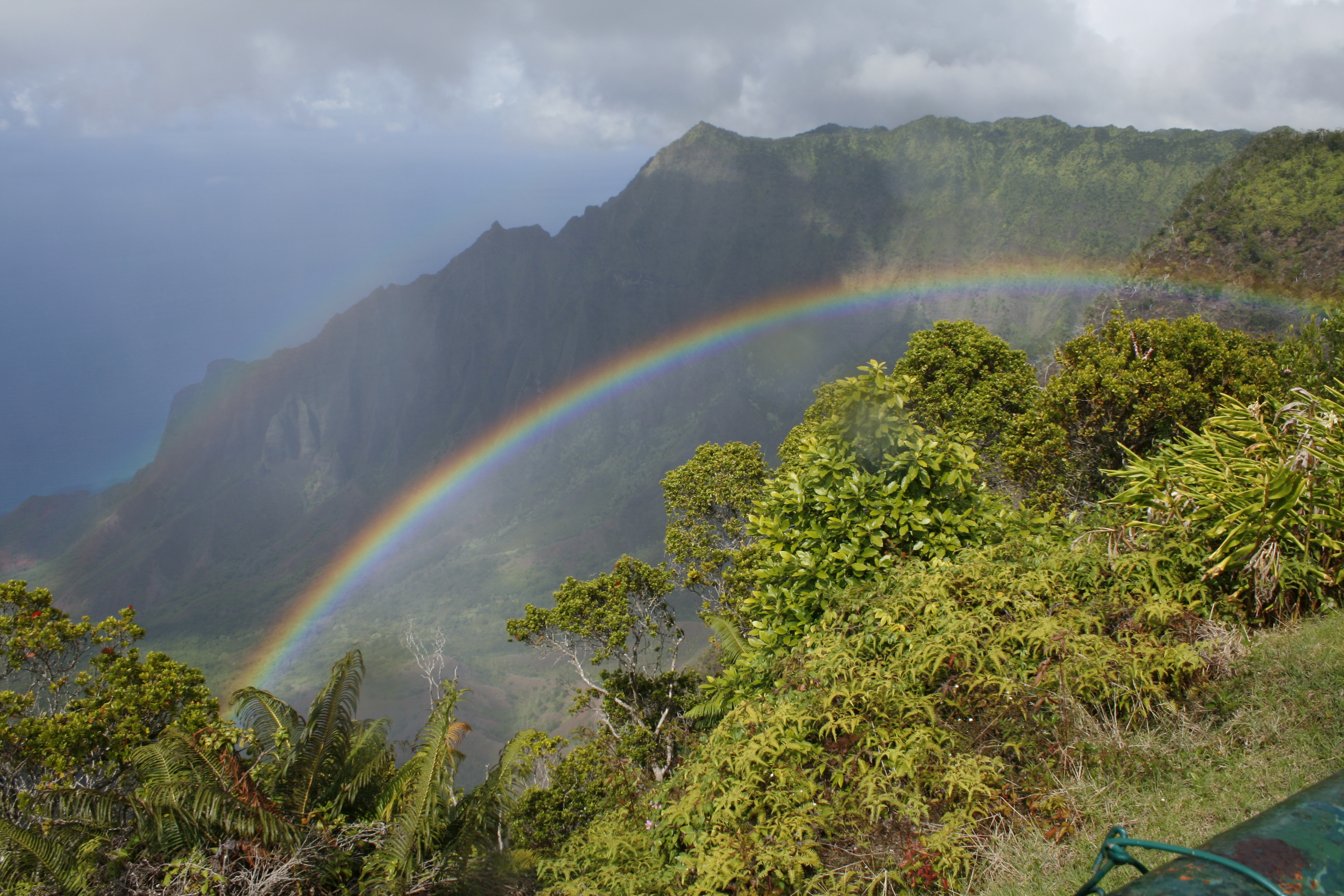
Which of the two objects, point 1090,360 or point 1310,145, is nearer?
point 1090,360

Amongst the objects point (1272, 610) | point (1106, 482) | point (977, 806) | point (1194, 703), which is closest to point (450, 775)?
point (977, 806)

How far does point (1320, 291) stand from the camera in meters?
33.9

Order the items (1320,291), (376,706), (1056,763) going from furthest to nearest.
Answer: (376,706), (1320,291), (1056,763)

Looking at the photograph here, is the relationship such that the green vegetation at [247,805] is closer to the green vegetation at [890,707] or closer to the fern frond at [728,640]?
the green vegetation at [890,707]

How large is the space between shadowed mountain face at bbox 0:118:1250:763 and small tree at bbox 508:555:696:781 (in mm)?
62218

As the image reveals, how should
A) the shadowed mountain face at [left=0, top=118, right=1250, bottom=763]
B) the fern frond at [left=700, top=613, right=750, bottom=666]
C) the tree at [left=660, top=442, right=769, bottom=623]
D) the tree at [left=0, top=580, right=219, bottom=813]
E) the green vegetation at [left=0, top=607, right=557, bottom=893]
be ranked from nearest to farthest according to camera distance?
Result: the green vegetation at [left=0, top=607, right=557, bottom=893] < the tree at [left=0, top=580, right=219, bottom=813] < the fern frond at [left=700, top=613, right=750, bottom=666] < the tree at [left=660, top=442, right=769, bottom=623] < the shadowed mountain face at [left=0, top=118, right=1250, bottom=763]

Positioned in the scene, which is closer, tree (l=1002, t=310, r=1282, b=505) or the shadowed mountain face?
tree (l=1002, t=310, r=1282, b=505)

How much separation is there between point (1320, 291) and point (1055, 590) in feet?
138

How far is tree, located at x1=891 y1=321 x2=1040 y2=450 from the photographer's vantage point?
1356 cm

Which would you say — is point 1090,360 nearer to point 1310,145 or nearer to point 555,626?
point 555,626

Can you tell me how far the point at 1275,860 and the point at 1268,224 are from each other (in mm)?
50520

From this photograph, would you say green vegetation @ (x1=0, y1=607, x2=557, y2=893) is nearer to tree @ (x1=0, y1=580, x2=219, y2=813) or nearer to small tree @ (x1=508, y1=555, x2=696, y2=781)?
tree @ (x1=0, y1=580, x2=219, y2=813)

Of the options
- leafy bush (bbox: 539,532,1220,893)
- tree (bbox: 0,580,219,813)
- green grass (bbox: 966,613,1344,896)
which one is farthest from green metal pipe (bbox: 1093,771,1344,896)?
tree (bbox: 0,580,219,813)

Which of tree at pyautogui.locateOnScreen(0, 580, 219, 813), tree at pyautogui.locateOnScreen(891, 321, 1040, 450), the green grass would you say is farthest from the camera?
tree at pyautogui.locateOnScreen(891, 321, 1040, 450)
